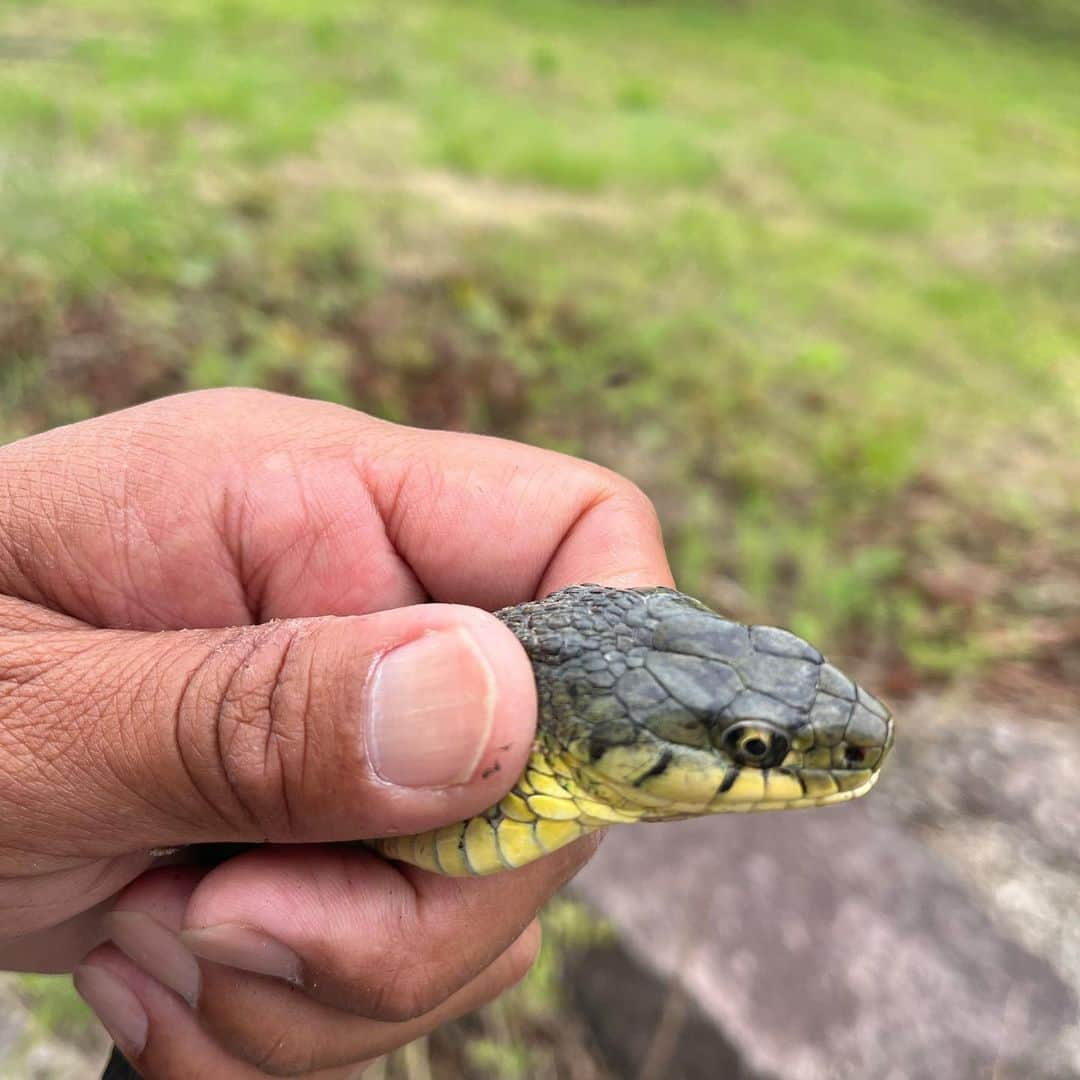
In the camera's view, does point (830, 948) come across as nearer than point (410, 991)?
No

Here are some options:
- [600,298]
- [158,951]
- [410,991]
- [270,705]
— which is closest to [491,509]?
[270,705]

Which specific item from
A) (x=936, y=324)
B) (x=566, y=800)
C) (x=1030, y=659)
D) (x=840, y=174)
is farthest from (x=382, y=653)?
(x=840, y=174)

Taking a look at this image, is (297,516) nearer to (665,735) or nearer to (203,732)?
(203,732)

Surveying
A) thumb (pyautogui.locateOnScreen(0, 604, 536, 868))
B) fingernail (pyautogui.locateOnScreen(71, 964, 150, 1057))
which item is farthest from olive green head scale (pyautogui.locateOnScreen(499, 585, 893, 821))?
fingernail (pyautogui.locateOnScreen(71, 964, 150, 1057))

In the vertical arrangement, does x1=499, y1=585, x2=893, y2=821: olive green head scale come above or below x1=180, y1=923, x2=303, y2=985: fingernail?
above

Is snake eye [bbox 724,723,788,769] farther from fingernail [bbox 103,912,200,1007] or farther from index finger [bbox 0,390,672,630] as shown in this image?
fingernail [bbox 103,912,200,1007]

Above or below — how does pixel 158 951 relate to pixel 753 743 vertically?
below

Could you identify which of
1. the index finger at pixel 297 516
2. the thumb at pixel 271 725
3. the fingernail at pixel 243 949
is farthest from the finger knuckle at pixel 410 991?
the index finger at pixel 297 516

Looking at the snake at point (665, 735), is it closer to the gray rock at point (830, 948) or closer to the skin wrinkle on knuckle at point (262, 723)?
the skin wrinkle on knuckle at point (262, 723)
